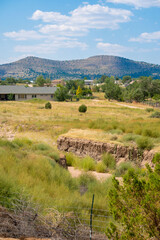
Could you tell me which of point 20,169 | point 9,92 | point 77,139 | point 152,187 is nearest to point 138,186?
point 152,187

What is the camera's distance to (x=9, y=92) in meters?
77.1

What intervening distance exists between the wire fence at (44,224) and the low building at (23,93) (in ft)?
239

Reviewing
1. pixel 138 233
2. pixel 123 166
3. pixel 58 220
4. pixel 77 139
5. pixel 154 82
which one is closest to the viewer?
pixel 138 233

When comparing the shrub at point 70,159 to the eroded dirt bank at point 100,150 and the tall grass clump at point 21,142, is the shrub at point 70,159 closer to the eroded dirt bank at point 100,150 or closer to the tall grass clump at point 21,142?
the eroded dirt bank at point 100,150

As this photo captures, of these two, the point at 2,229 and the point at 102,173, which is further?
the point at 102,173

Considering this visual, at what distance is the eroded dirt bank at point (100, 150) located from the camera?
51.0 feet

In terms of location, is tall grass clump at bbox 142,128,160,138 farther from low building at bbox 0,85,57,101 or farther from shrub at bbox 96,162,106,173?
low building at bbox 0,85,57,101

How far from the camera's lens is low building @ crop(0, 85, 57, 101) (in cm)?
7741

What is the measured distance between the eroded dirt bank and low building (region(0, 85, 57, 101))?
200 feet

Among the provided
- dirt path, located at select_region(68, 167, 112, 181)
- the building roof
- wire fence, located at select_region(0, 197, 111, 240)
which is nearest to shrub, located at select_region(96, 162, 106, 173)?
dirt path, located at select_region(68, 167, 112, 181)

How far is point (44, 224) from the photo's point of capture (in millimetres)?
5820

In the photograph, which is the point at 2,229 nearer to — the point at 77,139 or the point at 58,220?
the point at 58,220

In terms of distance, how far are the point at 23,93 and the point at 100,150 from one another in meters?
64.7

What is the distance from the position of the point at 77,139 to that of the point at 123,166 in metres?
4.97
